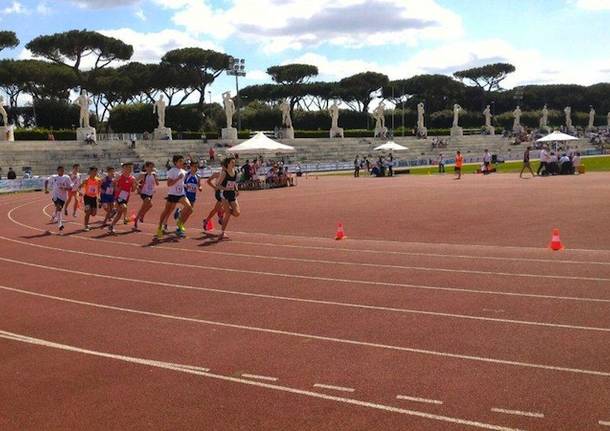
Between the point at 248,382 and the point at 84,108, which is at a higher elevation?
the point at 84,108

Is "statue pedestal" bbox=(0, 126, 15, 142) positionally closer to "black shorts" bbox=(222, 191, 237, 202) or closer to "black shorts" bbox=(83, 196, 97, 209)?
"black shorts" bbox=(83, 196, 97, 209)

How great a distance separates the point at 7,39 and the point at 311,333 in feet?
270

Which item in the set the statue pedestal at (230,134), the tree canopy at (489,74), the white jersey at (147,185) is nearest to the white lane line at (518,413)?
the white jersey at (147,185)

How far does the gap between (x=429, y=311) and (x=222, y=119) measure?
85305mm

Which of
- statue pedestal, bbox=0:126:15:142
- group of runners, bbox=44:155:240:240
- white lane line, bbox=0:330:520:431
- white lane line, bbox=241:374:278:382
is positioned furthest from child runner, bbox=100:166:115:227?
statue pedestal, bbox=0:126:15:142

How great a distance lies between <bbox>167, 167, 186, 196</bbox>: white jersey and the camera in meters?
→ 13.7

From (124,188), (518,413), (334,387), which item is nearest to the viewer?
(518,413)

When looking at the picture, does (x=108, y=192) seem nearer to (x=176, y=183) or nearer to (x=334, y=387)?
(x=176, y=183)

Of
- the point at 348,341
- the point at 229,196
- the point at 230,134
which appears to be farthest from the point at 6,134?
the point at 348,341

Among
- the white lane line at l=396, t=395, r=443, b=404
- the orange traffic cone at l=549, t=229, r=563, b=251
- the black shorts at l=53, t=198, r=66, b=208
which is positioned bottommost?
the white lane line at l=396, t=395, r=443, b=404

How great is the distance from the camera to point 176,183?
13820 mm

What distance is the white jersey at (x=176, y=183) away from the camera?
13654 millimetres

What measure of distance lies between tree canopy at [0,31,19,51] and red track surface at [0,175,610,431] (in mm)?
73544

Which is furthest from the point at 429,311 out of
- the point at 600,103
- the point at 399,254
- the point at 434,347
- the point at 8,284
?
the point at 600,103
